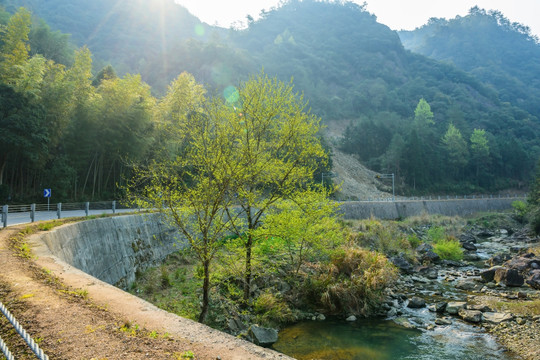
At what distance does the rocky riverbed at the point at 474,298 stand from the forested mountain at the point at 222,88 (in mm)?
11813

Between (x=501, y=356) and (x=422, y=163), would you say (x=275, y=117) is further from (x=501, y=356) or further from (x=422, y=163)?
(x=422, y=163)

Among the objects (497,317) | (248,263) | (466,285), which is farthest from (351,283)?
(466,285)

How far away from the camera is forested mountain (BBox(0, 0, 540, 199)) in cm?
2444

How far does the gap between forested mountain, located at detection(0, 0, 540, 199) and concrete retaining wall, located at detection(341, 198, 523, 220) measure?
1586 centimetres

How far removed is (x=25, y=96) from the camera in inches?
877

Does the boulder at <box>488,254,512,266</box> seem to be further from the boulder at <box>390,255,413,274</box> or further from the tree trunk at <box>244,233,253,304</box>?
the tree trunk at <box>244,233,253,304</box>

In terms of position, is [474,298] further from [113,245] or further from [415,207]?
[415,207]

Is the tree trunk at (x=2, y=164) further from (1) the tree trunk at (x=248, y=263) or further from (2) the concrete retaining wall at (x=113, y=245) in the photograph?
(1) the tree trunk at (x=248, y=263)

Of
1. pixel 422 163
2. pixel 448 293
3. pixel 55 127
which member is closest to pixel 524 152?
pixel 422 163

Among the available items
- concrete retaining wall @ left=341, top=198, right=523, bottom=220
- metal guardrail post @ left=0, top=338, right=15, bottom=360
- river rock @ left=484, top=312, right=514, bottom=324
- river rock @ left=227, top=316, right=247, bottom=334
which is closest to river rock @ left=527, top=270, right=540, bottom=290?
river rock @ left=484, top=312, right=514, bottom=324

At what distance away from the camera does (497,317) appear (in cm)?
1173

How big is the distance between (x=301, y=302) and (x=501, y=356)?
6.72 metres

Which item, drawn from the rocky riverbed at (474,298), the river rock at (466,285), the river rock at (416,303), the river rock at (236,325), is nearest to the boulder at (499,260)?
the rocky riverbed at (474,298)

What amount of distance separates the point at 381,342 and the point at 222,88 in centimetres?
8674
